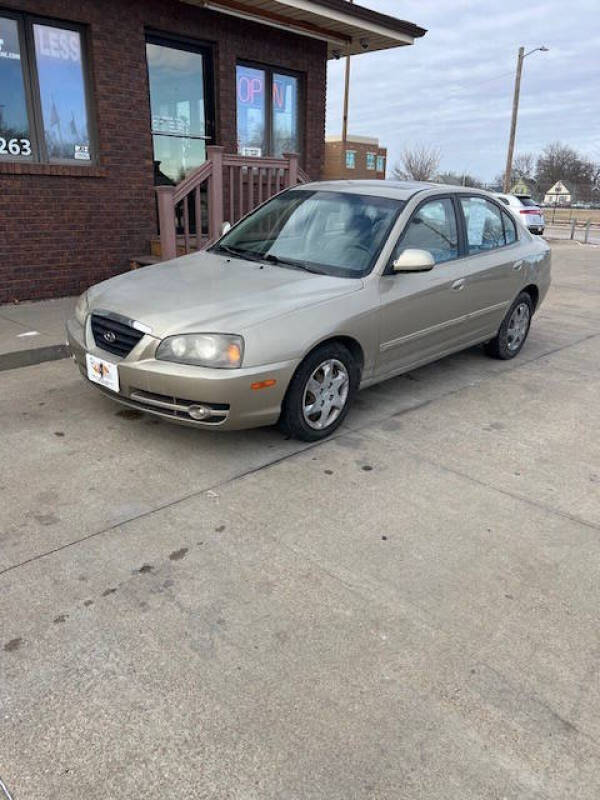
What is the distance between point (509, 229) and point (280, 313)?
328cm

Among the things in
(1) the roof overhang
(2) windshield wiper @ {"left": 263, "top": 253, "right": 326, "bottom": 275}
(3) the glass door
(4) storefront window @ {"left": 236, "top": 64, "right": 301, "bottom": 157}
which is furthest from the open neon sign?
(2) windshield wiper @ {"left": 263, "top": 253, "right": 326, "bottom": 275}

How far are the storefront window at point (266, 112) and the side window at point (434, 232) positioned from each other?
558 centimetres

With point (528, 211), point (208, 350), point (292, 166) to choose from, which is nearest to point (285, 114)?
point (292, 166)

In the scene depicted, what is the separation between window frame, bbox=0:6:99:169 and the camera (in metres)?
7.17

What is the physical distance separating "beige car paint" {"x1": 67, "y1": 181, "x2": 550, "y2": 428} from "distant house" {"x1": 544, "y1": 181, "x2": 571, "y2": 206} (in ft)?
157

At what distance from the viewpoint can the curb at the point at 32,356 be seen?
555cm

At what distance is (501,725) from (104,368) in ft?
9.43

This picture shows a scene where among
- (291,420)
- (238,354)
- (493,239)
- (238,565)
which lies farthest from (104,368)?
(493,239)

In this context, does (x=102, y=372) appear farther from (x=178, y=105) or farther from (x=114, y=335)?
(x=178, y=105)

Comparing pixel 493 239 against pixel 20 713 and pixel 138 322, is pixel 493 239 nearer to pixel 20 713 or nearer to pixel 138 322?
pixel 138 322

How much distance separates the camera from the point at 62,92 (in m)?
7.63

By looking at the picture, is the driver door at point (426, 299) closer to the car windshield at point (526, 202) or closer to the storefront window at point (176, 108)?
the storefront window at point (176, 108)

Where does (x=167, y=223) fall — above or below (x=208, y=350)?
above

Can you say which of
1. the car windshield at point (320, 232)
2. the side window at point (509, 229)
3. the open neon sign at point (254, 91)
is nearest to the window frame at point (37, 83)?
the open neon sign at point (254, 91)
